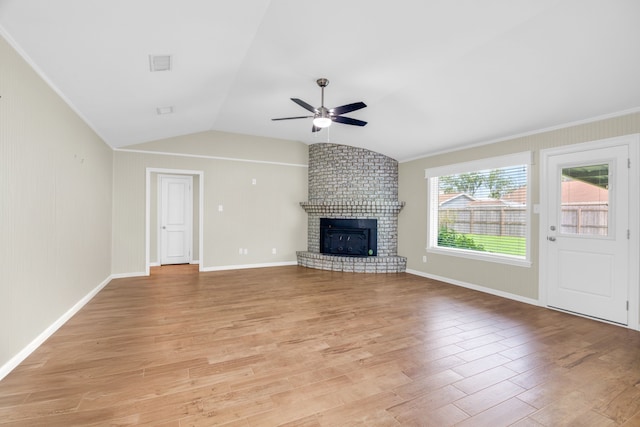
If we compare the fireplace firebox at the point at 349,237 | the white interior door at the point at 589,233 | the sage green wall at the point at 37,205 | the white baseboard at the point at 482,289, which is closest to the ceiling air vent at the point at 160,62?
the sage green wall at the point at 37,205

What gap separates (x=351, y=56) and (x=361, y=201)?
3605 mm

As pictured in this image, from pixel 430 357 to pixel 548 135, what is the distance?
3382mm

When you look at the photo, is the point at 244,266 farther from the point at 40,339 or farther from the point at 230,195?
the point at 40,339

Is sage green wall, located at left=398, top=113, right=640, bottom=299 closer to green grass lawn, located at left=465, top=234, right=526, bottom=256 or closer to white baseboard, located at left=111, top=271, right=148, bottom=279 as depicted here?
green grass lawn, located at left=465, top=234, right=526, bottom=256

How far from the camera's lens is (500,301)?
4246mm

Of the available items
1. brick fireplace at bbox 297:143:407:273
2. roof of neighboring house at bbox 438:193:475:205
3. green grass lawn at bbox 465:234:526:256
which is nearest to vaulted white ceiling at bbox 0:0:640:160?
roof of neighboring house at bbox 438:193:475:205

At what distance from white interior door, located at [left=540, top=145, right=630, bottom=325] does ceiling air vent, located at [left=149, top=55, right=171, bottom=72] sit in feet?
15.2

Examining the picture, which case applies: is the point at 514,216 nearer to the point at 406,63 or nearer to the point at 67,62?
the point at 406,63

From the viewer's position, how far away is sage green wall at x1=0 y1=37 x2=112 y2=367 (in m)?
2.14

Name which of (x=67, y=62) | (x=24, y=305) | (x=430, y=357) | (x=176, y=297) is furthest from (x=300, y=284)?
(x=67, y=62)

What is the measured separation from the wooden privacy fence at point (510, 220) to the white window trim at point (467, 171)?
7.3 inches

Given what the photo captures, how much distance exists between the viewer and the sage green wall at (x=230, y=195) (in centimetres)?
555

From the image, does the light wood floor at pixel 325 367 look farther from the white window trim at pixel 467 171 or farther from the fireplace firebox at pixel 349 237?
the fireplace firebox at pixel 349 237

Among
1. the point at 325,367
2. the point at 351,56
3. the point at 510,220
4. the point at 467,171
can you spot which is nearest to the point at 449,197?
the point at 467,171
